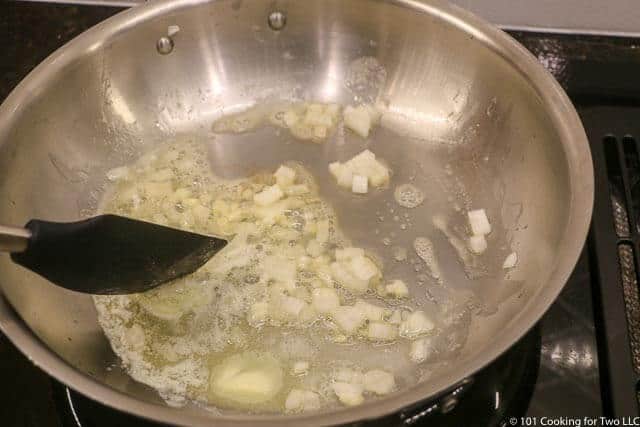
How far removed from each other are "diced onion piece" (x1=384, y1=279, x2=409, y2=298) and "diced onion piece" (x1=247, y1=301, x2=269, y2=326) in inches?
6.2

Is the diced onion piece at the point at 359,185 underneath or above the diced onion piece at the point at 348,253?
above

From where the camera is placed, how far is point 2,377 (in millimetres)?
803

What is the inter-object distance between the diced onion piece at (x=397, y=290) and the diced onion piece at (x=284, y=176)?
0.22 meters

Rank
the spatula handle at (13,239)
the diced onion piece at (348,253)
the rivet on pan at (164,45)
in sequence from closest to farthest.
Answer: the spatula handle at (13,239), the diced onion piece at (348,253), the rivet on pan at (164,45)

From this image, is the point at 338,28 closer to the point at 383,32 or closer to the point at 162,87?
the point at 383,32

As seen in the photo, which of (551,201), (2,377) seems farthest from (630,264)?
(2,377)

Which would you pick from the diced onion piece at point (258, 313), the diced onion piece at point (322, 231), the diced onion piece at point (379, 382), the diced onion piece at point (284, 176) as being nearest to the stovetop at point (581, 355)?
the diced onion piece at point (379, 382)

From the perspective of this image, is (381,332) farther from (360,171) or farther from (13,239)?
(13,239)

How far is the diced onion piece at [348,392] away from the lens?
765 millimetres

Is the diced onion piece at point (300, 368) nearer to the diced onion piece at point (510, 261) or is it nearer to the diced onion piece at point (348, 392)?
the diced onion piece at point (348, 392)

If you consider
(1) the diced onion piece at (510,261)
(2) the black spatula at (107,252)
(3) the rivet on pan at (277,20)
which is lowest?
(1) the diced onion piece at (510,261)

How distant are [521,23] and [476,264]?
0.51 meters

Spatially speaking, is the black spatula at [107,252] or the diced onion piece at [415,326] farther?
the diced onion piece at [415,326]

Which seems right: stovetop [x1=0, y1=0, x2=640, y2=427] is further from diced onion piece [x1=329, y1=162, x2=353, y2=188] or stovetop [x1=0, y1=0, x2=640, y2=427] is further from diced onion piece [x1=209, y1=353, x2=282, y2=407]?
diced onion piece [x1=329, y1=162, x2=353, y2=188]
